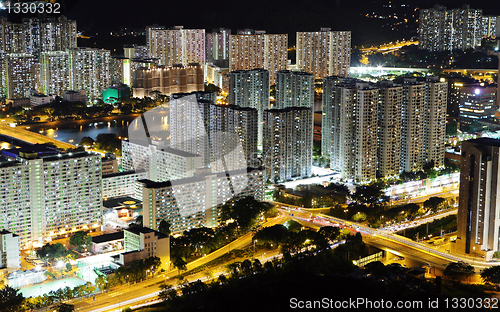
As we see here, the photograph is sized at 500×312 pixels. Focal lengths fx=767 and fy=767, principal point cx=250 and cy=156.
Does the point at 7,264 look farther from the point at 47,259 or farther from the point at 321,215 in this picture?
the point at 321,215

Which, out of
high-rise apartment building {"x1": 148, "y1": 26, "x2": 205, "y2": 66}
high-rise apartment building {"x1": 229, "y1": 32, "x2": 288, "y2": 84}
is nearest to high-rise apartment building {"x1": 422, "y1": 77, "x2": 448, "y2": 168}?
high-rise apartment building {"x1": 229, "y1": 32, "x2": 288, "y2": 84}

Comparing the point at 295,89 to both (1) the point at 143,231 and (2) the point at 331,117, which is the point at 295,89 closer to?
(2) the point at 331,117

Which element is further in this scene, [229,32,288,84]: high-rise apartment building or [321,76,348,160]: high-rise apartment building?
[229,32,288,84]: high-rise apartment building

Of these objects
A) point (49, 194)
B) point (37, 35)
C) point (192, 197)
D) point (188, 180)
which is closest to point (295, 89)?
point (188, 180)

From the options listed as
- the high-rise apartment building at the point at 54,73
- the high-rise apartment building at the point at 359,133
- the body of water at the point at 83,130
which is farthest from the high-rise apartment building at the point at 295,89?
the high-rise apartment building at the point at 54,73

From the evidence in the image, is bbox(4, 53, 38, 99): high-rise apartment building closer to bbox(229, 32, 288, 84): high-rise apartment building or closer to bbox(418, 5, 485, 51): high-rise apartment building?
bbox(229, 32, 288, 84): high-rise apartment building

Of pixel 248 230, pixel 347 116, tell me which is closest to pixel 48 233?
pixel 248 230

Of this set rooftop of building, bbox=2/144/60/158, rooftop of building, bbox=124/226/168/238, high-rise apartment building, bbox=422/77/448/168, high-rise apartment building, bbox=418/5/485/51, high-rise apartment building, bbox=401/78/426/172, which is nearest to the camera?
rooftop of building, bbox=124/226/168/238

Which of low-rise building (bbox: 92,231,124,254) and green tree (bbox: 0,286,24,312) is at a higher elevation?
low-rise building (bbox: 92,231,124,254)
